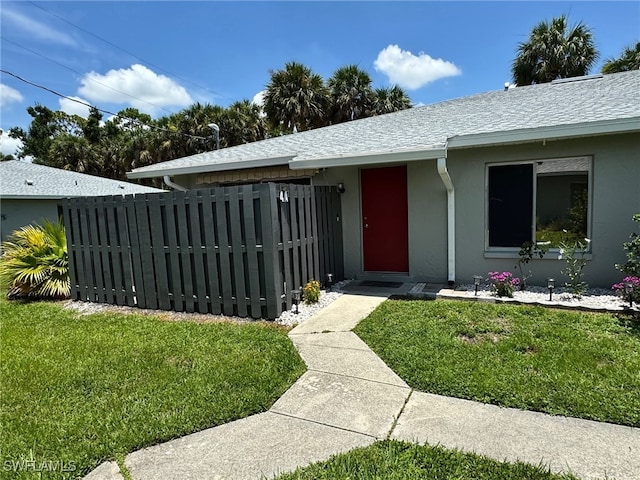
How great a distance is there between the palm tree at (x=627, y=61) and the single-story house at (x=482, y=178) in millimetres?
6762

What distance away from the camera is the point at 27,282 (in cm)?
751

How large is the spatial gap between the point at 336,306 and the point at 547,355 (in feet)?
10.0

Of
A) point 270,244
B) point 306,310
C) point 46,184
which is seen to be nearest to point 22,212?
point 46,184

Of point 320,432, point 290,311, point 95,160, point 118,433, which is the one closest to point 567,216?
point 290,311

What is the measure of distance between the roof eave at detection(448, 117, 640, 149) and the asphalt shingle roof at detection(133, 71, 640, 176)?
0.23 feet

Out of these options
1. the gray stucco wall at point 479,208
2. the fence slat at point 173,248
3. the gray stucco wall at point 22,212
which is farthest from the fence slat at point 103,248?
the gray stucco wall at point 22,212

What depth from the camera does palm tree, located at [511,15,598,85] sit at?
52.5 ft

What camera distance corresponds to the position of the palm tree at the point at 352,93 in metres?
19.6

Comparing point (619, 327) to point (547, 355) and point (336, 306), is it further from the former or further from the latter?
point (336, 306)

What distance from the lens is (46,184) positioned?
15.1 m

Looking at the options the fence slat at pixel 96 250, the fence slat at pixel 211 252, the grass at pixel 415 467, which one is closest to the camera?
the grass at pixel 415 467

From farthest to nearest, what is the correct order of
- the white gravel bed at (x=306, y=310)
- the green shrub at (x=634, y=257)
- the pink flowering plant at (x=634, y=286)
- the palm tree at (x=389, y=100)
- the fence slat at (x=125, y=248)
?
the palm tree at (x=389, y=100), the fence slat at (x=125, y=248), the white gravel bed at (x=306, y=310), the green shrub at (x=634, y=257), the pink flowering plant at (x=634, y=286)

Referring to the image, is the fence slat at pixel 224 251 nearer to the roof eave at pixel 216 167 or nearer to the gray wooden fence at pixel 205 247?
the gray wooden fence at pixel 205 247

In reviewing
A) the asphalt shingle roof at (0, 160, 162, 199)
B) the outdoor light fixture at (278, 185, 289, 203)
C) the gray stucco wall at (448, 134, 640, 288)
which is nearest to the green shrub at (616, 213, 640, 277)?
the gray stucco wall at (448, 134, 640, 288)
